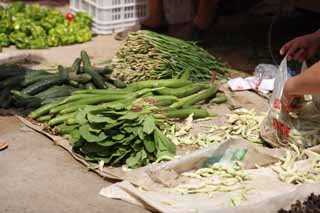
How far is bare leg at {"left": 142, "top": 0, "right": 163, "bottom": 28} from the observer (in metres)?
8.12

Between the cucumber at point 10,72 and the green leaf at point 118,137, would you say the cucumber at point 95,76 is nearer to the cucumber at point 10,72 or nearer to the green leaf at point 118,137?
the cucumber at point 10,72

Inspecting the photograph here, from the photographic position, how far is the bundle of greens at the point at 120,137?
4.61m

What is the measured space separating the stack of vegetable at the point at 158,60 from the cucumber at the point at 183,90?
0.31m

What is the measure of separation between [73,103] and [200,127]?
40.6 inches

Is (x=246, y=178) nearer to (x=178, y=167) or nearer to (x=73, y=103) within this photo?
(x=178, y=167)

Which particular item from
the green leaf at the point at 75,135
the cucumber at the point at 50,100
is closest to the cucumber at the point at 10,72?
the cucumber at the point at 50,100

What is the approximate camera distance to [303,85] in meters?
4.30

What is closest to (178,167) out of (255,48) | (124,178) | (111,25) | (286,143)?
(124,178)

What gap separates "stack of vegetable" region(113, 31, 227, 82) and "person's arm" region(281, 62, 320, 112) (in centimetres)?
170

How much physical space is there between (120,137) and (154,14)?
3786 millimetres

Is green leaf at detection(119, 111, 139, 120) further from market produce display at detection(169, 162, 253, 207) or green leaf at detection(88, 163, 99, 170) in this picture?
market produce display at detection(169, 162, 253, 207)

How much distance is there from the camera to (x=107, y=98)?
5.33 metres

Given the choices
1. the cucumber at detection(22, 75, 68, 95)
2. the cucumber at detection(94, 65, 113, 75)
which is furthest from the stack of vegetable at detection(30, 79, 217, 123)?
the cucumber at detection(94, 65, 113, 75)

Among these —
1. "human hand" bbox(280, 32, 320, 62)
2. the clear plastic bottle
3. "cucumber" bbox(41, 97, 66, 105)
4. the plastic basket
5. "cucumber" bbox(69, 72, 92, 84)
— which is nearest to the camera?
"human hand" bbox(280, 32, 320, 62)
